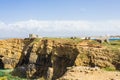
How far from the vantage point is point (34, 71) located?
7794cm

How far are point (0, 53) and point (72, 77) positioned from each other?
6750 centimetres

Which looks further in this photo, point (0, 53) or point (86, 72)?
point (0, 53)

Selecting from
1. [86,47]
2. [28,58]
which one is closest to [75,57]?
[86,47]

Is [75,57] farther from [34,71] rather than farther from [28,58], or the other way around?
[28,58]

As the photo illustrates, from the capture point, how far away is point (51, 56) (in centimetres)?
7706

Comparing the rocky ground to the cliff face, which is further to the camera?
the cliff face

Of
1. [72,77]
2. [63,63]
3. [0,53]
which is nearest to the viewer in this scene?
[72,77]

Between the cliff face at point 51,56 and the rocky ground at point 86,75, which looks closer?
the rocky ground at point 86,75

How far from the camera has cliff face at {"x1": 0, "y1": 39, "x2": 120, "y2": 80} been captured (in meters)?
62.2

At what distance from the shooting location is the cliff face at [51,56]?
2447 inches

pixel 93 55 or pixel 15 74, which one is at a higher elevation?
pixel 93 55

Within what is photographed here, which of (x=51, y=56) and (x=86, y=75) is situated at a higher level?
(x=86, y=75)

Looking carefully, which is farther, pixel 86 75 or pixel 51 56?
pixel 51 56

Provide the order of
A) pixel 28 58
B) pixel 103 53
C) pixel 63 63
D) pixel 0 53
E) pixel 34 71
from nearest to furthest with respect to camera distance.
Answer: pixel 103 53 → pixel 63 63 → pixel 34 71 → pixel 28 58 → pixel 0 53
